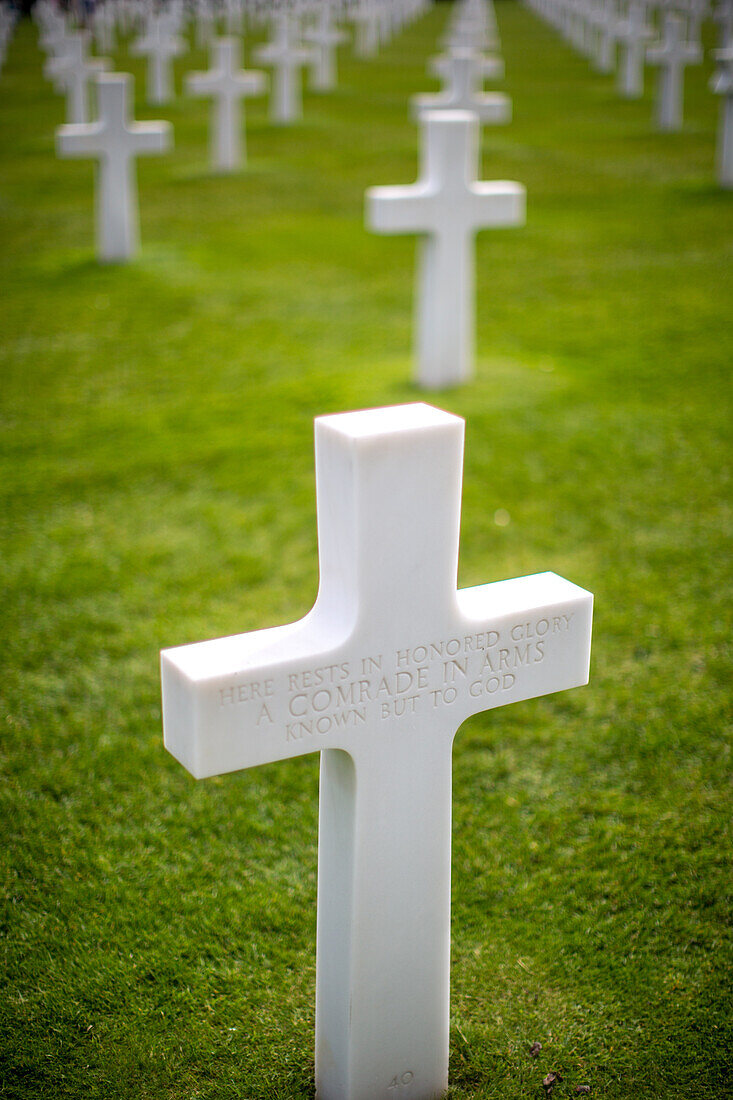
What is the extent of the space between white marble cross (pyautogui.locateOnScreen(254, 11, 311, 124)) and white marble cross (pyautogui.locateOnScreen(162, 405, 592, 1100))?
1372 centimetres

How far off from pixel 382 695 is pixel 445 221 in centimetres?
454

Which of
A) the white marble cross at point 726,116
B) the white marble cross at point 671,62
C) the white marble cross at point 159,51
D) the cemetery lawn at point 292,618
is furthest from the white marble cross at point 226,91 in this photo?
the white marble cross at point 671,62

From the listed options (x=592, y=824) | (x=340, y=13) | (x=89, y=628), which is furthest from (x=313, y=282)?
(x=340, y=13)

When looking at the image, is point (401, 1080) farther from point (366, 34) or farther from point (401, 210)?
point (366, 34)

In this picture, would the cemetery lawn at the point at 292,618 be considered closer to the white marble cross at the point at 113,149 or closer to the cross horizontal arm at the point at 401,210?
the white marble cross at the point at 113,149

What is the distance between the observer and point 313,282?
8.48m

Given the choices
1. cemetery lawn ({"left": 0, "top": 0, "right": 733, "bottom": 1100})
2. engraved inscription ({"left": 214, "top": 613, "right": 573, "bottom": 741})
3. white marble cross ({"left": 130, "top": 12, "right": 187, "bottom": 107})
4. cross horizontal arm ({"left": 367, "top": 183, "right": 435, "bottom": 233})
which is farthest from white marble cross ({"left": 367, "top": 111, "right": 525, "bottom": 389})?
white marble cross ({"left": 130, "top": 12, "right": 187, "bottom": 107})

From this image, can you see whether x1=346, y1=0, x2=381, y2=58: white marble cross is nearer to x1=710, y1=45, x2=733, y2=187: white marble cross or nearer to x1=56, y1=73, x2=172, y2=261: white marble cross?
x1=710, y1=45, x2=733, y2=187: white marble cross

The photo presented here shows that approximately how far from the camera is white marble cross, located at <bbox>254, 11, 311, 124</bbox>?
14.6m

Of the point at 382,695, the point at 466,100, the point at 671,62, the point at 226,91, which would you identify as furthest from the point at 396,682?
the point at 671,62

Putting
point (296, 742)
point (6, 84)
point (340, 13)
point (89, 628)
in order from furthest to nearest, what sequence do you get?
point (340, 13), point (6, 84), point (89, 628), point (296, 742)

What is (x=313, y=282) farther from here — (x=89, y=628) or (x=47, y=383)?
(x=89, y=628)

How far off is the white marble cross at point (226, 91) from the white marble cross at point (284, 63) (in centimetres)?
232

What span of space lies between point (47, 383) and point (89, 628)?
113 inches
